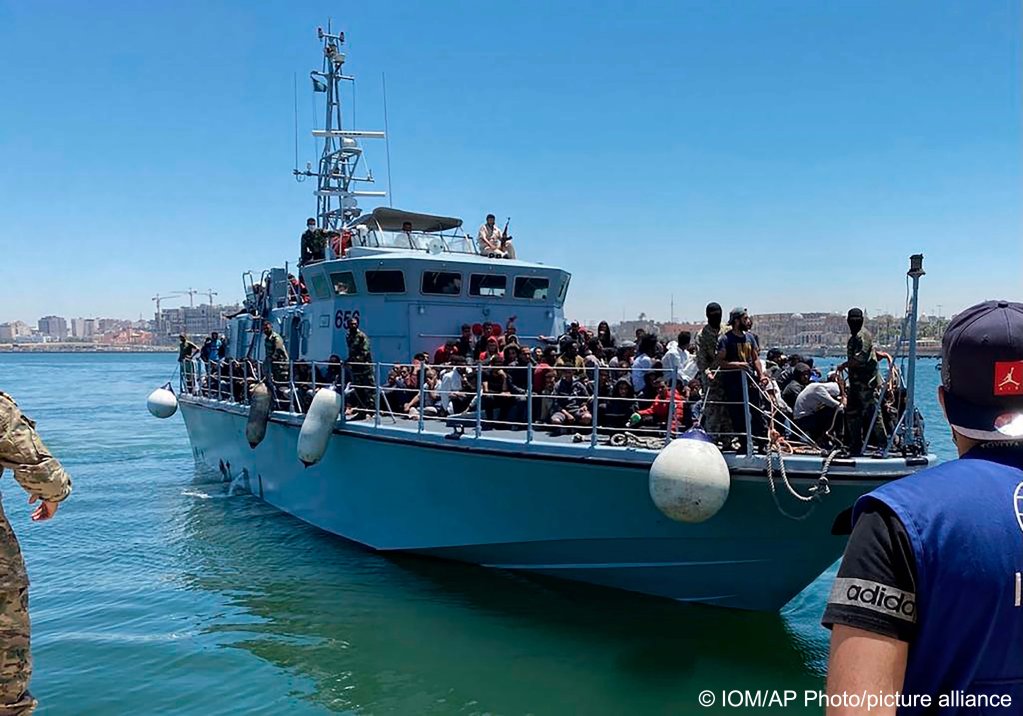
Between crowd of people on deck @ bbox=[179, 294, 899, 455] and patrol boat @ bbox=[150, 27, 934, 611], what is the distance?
96 millimetres

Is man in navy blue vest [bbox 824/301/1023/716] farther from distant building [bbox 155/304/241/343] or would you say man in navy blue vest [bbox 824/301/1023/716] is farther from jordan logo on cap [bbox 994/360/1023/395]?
distant building [bbox 155/304/241/343]

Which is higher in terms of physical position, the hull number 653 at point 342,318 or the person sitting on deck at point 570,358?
the hull number 653 at point 342,318

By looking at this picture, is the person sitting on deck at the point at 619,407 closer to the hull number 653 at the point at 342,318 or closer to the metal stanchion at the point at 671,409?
the metal stanchion at the point at 671,409

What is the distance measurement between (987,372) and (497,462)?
6.85 meters

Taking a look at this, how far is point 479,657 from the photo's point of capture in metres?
7.30

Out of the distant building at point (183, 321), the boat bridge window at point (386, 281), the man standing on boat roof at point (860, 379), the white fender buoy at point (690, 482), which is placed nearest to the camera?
the white fender buoy at point (690, 482)

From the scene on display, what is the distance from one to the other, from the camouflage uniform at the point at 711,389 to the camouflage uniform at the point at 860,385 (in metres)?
1.14

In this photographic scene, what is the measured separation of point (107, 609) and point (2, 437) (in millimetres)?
6416

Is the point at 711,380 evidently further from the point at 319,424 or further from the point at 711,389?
the point at 319,424

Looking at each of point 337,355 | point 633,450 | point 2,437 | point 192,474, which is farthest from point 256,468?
point 2,437

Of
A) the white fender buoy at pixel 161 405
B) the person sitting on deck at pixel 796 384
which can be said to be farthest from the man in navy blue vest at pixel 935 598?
the white fender buoy at pixel 161 405

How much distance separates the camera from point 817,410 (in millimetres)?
7500

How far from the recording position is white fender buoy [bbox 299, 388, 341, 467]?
9508 millimetres

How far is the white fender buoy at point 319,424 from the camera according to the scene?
374 inches
